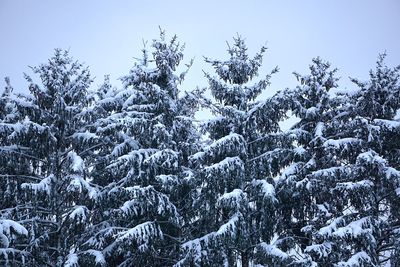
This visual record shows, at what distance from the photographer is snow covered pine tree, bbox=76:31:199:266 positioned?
16.2 metres

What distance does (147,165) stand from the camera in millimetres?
17078

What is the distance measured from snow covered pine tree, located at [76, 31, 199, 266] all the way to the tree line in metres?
0.06

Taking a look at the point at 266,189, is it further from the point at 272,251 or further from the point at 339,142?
the point at 339,142

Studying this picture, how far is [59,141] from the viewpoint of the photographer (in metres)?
17.6

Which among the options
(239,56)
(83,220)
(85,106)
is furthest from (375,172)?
(85,106)

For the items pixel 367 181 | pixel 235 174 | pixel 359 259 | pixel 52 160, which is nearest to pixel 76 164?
pixel 52 160

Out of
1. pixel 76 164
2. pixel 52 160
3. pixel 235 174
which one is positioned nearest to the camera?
pixel 76 164

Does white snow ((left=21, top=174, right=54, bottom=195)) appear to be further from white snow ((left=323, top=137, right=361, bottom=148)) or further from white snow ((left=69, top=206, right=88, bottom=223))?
white snow ((left=323, top=137, right=361, bottom=148))

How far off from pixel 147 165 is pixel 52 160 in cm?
412

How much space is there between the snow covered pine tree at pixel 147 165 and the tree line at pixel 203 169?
0.06 metres

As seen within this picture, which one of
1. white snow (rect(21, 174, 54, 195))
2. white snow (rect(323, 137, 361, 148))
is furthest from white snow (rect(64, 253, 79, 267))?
white snow (rect(323, 137, 361, 148))

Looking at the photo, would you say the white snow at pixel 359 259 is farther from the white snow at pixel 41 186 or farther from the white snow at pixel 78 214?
the white snow at pixel 41 186

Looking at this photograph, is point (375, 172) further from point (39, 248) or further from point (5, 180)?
point (5, 180)

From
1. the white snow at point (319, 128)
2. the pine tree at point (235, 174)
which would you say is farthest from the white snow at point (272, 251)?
the white snow at point (319, 128)
